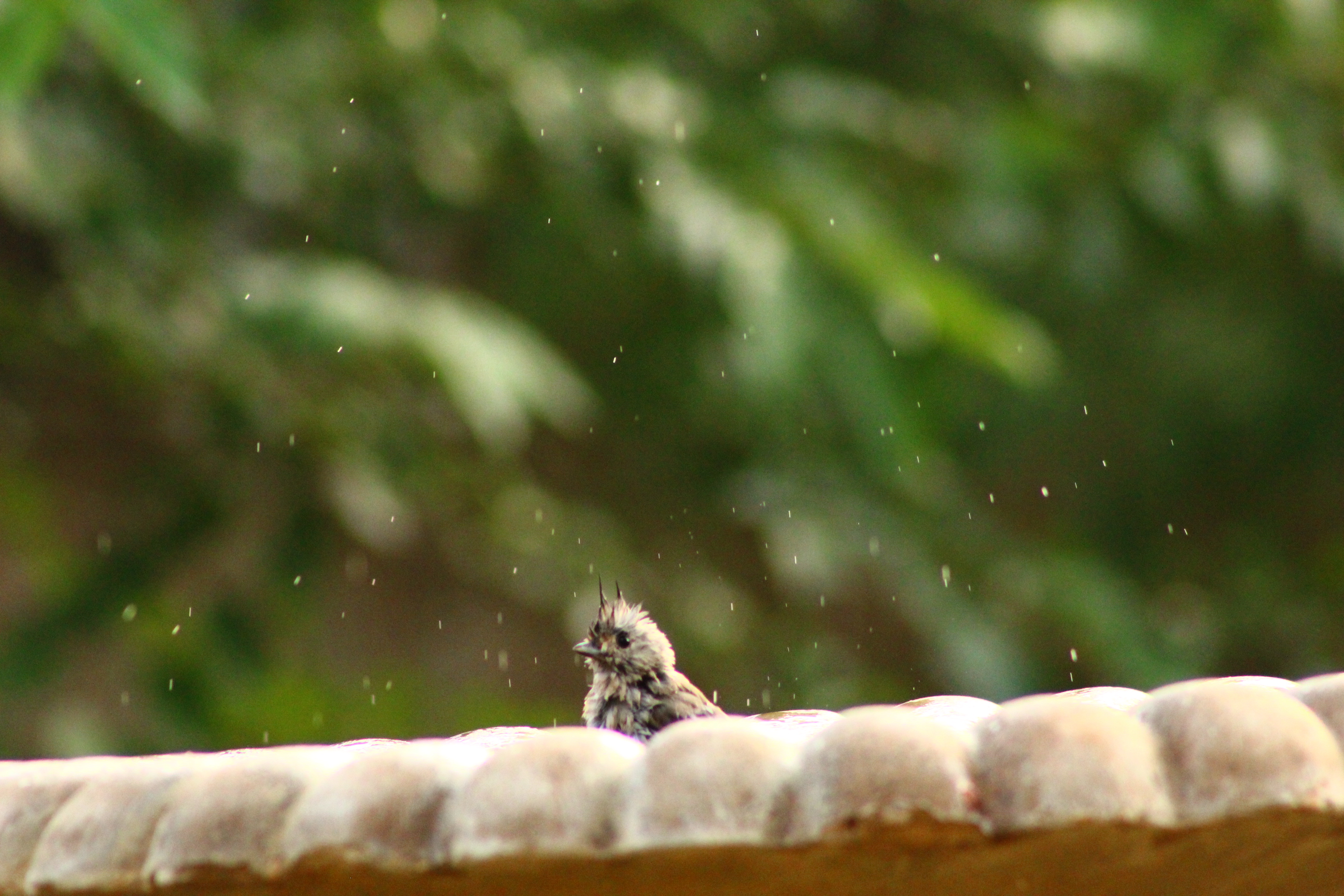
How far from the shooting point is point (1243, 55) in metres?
6.56

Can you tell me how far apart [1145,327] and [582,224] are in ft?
12.7

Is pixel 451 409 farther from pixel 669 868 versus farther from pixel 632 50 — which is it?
pixel 669 868

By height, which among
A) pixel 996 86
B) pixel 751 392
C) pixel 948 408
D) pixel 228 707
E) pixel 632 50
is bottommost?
pixel 228 707

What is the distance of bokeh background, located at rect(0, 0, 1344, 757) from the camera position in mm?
5160

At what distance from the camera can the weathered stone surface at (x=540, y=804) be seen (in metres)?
1.58

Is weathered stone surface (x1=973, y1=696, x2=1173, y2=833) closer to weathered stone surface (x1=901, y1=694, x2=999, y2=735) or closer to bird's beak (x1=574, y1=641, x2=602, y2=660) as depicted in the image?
weathered stone surface (x1=901, y1=694, x2=999, y2=735)

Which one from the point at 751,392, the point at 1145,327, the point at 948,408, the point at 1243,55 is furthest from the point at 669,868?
the point at 1145,327

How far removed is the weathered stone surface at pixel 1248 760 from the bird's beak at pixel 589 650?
1979mm

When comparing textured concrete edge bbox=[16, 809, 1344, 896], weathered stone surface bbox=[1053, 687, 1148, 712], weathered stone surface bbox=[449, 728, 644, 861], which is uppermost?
weathered stone surface bbox=[1053, 687, 1148, 712]

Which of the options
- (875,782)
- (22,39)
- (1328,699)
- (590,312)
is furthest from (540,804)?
(590,312)

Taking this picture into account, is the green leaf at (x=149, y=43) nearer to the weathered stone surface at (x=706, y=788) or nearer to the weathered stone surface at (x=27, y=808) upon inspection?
the weathered stone surface at (x=27, y=808)

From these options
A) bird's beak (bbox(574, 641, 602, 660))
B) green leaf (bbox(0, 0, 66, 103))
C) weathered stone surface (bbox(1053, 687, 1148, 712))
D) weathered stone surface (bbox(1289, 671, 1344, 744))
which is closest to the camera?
weathered stone surface (bbox(1289, 671, 1344, 744))

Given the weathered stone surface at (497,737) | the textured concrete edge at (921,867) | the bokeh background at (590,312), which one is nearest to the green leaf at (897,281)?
the bokeh background at (590,312)

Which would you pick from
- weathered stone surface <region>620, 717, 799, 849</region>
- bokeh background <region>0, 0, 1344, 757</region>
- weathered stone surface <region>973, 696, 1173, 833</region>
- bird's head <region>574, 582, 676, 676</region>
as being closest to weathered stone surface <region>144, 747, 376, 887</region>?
weathered stone surface <region>620, 717, 799, 849</region>
